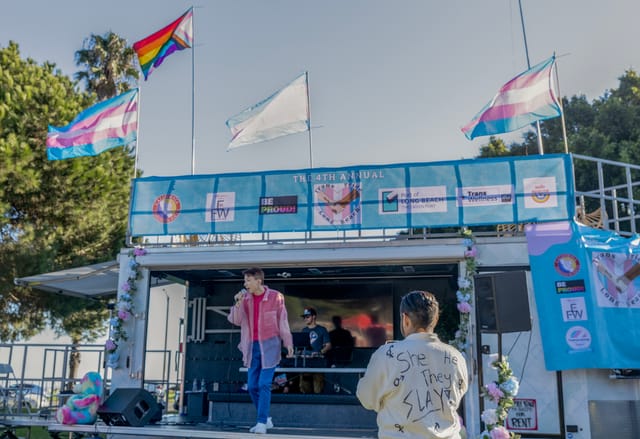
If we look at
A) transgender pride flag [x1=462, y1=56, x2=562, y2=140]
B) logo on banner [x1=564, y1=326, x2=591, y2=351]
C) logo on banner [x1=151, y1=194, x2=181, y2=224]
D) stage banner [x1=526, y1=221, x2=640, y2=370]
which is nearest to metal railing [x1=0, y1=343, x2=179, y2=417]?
logo on banner [x1=151, y1=194, x2=181, y2=224]

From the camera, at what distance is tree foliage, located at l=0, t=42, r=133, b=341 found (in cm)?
1698

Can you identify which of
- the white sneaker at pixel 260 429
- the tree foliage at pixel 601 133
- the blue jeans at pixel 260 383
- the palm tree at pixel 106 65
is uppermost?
the palm tree at pixel 106 65

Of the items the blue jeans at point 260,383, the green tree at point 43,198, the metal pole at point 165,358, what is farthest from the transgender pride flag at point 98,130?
the green tree at point 43,198

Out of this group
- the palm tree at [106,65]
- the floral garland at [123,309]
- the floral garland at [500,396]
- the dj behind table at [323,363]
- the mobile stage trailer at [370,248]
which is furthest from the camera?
the palm tree at [106,65]

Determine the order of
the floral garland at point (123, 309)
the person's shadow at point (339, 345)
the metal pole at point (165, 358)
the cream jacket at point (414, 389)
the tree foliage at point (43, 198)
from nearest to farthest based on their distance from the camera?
1. the cream jacket at point (414, 389)
2. the floral garland at point (123, 309)
3. the person's shadow at point (339, 345)
4. the metal pole at point (165, 358)
5. the tree foliage at point (43, 198)

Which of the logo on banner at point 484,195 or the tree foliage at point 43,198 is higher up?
the tree foliage at point 43,198

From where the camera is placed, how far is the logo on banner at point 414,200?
909 cm

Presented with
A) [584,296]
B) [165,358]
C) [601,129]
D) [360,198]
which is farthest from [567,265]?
[601,129]

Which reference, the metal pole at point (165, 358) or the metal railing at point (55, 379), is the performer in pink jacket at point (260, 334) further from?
the metal pole at point (165, 358)

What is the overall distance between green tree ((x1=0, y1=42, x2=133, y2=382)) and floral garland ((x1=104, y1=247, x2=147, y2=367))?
28.2 ft

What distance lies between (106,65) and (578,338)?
22.3m

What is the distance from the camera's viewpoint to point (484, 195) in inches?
355

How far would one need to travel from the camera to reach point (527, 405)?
8.47 metres

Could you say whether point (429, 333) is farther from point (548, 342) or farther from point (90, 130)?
point (90, 130)
